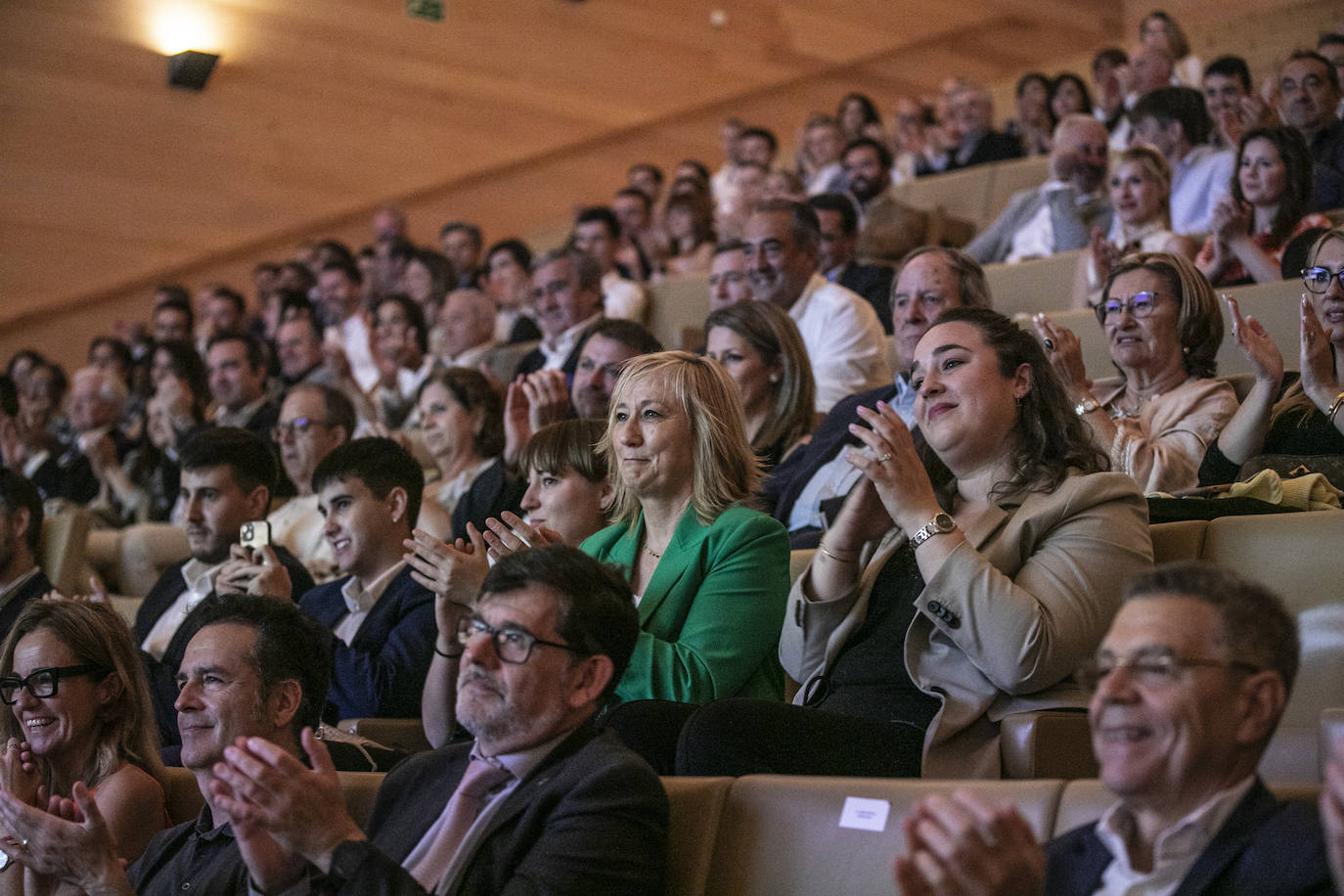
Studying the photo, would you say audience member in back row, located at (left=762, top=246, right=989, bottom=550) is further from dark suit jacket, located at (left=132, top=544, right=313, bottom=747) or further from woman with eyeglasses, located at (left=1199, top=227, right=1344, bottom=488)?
dark suit jacket, located at (left=132, top=544, right=313, bottom=747)

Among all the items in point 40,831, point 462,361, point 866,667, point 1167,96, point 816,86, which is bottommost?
point 40,831

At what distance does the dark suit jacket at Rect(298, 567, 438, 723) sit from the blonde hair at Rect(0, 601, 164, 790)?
46 cm

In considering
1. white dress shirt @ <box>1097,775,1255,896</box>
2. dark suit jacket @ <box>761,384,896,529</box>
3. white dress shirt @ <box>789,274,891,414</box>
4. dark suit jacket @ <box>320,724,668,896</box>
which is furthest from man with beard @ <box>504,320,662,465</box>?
white dress shirt @ <box>1097,775,1255,896</box>

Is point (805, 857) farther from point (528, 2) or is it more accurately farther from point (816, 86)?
point (816, 86)

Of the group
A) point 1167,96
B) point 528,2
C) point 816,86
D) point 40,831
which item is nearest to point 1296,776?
point 40,831

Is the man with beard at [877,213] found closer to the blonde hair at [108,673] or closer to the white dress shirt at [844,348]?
the white dress shirt at [844,348]

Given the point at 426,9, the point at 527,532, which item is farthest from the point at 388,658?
the point at 426,9

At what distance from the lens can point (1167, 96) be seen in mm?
4977

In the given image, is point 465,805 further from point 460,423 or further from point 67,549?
point 67,549

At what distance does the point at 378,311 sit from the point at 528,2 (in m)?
3.81

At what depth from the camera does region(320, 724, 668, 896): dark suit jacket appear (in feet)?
4.92

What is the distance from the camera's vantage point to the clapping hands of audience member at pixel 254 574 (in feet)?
8.95

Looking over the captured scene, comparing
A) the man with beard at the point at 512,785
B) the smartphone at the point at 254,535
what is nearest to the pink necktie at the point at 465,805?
the man with beard at the point at 512,785

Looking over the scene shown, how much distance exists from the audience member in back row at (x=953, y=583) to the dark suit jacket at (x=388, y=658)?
756mm
